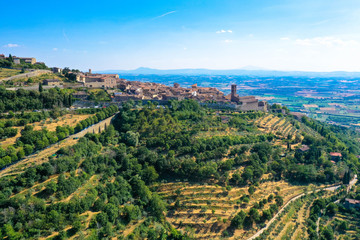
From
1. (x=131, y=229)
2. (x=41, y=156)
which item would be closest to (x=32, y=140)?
(x=41, y=156)

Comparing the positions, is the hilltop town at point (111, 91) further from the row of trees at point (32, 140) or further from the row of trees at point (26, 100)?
the row of trees at point (32, 140)

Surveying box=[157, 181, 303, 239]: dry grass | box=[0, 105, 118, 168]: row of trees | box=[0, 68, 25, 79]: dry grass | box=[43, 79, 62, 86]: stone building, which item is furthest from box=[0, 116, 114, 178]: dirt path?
box=[0, 68, 25, 79]: dry grass

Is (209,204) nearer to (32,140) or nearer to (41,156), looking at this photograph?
(41,156)

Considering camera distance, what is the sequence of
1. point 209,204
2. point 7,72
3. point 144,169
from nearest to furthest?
point 209,204 → point 144,169 → point 7,72

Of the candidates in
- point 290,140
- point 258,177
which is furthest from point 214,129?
point 290,140

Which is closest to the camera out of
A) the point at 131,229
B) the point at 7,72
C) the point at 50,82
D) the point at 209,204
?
the point at 131,229

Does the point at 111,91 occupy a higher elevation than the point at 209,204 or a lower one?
higher

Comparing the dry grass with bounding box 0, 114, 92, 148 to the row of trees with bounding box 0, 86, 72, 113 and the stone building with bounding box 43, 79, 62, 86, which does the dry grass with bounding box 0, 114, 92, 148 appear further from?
the stone building with bounding box 43, 79, 62, 86

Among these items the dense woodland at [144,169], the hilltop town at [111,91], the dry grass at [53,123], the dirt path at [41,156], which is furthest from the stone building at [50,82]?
the dirt path at [41,156]

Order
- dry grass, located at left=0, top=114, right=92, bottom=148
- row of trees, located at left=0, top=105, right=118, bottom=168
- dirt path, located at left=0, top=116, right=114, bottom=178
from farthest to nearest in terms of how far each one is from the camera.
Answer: dry grass, located at left=0, top=114, right=92, bottom=148, row of trees, located at left=0, top=105, right=118, bottom=168, dirt path, located at left=0, top=116, right=114, bottom=178
